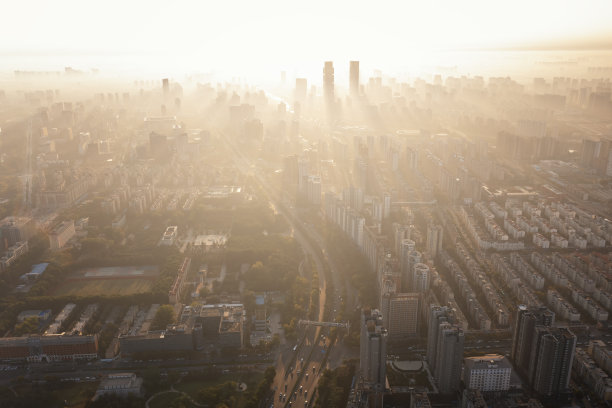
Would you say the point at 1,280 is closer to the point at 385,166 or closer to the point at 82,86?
the point at 385,166

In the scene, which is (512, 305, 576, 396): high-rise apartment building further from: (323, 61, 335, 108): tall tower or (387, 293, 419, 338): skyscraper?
(323, 61, 335, 108): tall tower

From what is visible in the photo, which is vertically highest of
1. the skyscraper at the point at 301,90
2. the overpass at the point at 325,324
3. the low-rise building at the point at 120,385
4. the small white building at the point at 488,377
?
the skyscraper at the point at 301,90

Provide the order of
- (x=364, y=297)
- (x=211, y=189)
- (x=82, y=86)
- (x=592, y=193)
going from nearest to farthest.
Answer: (x=364, y=297)
(x=592, y=193)
(x=211, y=189)
(x=82, y=86)

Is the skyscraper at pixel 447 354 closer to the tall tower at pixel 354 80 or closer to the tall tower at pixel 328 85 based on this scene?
the tall tower at pixel 328 85

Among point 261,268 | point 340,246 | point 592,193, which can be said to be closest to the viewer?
point 261,268

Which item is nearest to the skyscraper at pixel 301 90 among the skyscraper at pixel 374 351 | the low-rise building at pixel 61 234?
the low-rise building at pixel 61 234

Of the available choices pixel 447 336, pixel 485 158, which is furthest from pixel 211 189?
pixel 447 336

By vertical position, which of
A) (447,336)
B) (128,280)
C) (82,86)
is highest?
(82,86)
